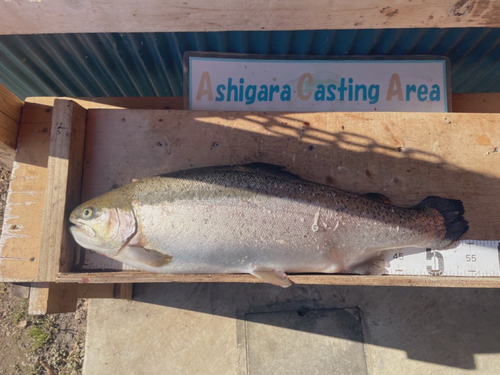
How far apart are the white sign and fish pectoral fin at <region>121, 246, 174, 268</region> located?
1.25 m

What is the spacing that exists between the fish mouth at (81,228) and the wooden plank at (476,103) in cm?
331

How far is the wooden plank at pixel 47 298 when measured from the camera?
7.64 feet

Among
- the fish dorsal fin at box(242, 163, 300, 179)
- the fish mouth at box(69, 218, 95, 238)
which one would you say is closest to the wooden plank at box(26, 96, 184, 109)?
the fish dorsal fin at box(242, 163, 300, 179)

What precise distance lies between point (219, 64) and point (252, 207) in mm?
1327

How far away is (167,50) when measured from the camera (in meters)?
2.82

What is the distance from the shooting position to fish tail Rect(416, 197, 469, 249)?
2387 millimetres

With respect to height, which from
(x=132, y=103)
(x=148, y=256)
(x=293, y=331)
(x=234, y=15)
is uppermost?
(x=234, y=15)

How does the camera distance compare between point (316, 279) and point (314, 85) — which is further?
Result: point (314, 85)

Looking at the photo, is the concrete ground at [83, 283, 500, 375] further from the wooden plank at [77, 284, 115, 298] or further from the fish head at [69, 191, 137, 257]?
the fish head at [69, 191, 137, 257]

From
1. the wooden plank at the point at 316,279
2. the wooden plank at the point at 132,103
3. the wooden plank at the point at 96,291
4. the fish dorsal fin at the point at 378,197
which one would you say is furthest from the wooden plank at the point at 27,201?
the fish dorsal fin at the point at 378,197

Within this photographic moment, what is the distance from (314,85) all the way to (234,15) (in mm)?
985

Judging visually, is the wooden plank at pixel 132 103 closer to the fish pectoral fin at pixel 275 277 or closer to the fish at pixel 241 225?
the fish at pixel 241 225

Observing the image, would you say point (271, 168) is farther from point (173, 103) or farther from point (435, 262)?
point (435, 262)

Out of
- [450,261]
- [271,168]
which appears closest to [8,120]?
[271,168]
